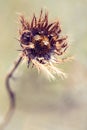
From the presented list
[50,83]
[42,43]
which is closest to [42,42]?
[42,43]

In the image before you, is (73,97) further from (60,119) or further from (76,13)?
(76,13)

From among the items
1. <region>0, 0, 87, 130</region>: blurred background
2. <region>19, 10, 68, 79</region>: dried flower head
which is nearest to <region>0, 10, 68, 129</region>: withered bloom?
<region>19, 10, 68, 79</region>: dried flower head

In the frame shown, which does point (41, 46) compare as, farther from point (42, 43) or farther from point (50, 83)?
point (50, 83)

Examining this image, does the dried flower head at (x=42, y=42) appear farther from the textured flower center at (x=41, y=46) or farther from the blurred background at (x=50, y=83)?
the blurred background at (x=50, y=83)

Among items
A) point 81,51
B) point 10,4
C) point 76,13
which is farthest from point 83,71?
point 10,4

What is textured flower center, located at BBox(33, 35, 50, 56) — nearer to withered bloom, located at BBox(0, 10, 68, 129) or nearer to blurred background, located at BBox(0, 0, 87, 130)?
withered bloom, located at BBox(0, 10, 68, 129)

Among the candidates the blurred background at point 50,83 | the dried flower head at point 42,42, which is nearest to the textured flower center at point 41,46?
the dried flower head at point 42,42

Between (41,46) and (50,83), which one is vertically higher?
(41,46)
